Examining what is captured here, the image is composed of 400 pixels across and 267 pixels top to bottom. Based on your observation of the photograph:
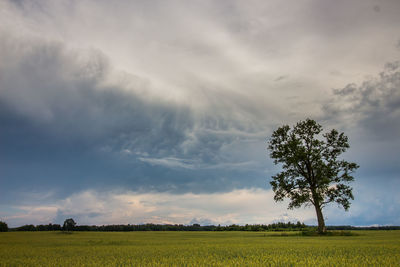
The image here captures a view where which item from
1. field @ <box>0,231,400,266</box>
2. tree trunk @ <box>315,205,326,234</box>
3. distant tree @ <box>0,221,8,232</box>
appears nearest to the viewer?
field @ <box>0,231,400,266</box>

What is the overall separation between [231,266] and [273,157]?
122ft

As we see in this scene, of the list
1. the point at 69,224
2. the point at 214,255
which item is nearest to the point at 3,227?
the point at 69,224

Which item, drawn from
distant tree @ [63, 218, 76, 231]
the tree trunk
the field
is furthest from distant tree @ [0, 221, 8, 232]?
the tree trunk

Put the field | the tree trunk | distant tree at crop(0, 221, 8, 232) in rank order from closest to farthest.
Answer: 1. the field
2. the tree trunk
3. distant tree at crop(0, 221, 8, 232)

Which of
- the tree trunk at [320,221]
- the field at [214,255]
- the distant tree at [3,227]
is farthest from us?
the distant tree at [3,227]

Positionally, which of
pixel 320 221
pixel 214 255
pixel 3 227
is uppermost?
pixel 320 221

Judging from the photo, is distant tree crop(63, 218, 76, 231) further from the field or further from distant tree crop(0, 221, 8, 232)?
the field

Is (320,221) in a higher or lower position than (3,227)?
higher

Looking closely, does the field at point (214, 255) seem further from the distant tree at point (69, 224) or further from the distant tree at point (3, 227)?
the distant tree at point (3, 227)

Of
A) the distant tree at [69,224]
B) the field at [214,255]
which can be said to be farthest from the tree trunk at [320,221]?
the distant tree at [69,224]

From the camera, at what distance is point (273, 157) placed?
42375 mm

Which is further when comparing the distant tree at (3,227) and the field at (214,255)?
the distant tree at (3,227)

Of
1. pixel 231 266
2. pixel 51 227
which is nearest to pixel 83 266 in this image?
pixel 231 266

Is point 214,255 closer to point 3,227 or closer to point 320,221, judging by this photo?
point 320,221
